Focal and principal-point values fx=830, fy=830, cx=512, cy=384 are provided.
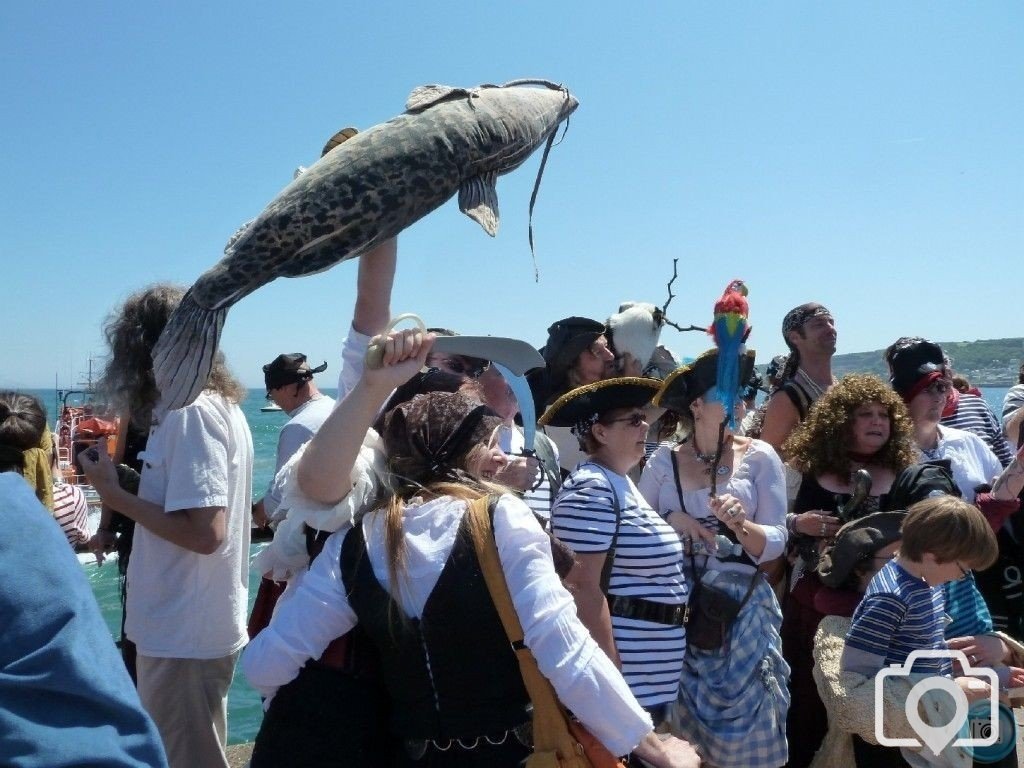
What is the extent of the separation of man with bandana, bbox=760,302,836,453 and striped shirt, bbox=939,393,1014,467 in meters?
0.95

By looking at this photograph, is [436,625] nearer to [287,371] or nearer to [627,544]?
[627,544]

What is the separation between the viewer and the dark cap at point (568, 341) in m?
4.48

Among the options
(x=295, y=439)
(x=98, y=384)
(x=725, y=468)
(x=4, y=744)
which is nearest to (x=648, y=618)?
(x=725, y=468)

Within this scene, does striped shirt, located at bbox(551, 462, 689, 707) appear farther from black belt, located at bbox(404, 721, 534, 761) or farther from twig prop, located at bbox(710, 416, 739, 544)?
black belt, located at bbox(404, 721, 534, 761)

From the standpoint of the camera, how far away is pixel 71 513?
422 centimetres

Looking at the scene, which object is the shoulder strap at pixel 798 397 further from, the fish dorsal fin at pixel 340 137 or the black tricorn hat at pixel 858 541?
the fish dorsal fin at pixel 340 137

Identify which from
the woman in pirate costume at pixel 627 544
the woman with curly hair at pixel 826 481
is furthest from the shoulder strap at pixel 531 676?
the woman with curly hair at pixel 826 481

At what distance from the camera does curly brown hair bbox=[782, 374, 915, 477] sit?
401cm

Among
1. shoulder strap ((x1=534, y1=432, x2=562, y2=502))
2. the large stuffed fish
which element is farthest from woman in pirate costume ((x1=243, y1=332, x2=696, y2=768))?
shoulder strap ((x1=534, y1=432, x2=562, y2=502))

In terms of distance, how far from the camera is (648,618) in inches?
124

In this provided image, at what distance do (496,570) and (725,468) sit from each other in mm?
2131

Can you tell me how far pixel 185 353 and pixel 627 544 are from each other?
1.81 meters

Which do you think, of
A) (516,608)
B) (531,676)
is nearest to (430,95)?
(516,608)

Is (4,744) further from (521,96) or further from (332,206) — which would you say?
(521,96)
